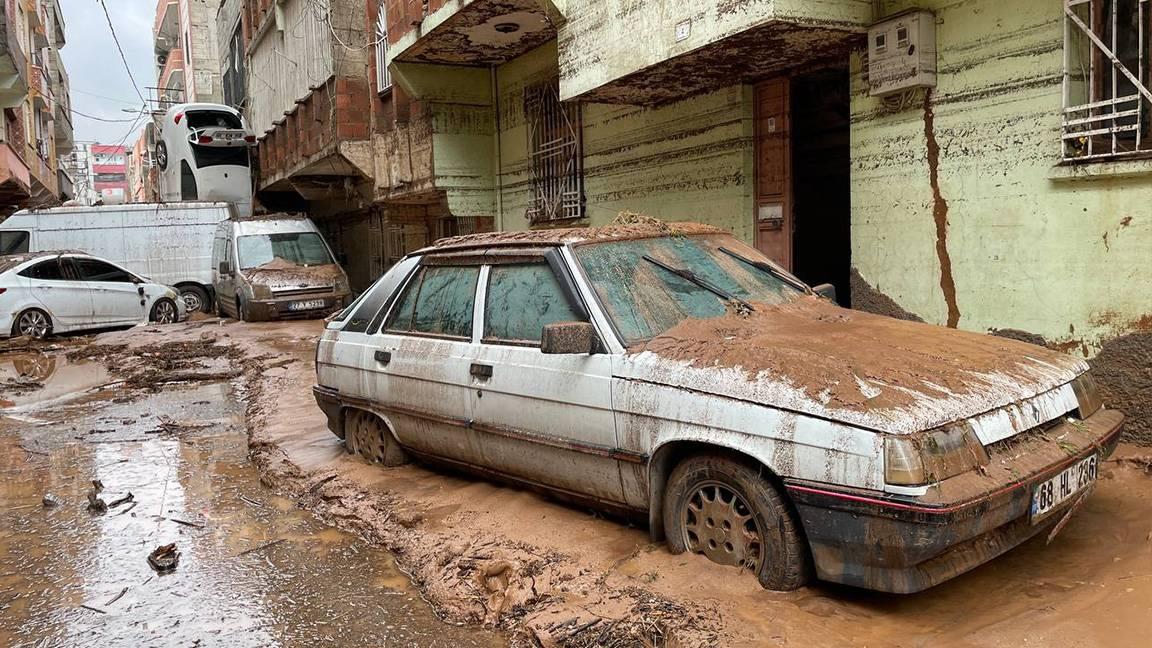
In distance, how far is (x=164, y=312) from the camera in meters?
16.8

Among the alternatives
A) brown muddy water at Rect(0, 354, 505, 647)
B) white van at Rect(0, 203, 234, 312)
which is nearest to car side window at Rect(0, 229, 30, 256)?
white van at Rect(0, 203, 234, 312)

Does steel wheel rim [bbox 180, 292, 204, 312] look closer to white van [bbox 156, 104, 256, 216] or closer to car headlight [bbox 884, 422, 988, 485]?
white van [bbox 156, 104, 256, 216]

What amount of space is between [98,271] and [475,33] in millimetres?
9025

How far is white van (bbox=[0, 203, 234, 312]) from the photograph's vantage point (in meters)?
18.5

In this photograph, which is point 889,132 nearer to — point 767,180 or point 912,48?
point 912,48

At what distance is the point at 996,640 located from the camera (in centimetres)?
297

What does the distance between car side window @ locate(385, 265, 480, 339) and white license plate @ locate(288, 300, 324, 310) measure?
1104cm

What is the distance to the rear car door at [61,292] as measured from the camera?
14773 millimetres

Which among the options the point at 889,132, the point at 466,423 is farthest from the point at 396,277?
the point at 889,132

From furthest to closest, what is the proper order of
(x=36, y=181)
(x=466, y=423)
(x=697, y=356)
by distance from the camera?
(x=36, y=181) < (x=466, y=423) < (x=697, y=356)

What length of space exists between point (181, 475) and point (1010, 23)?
264 inches

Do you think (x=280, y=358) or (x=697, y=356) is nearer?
(x=697, y=356)

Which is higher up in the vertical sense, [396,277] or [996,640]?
[396,277]

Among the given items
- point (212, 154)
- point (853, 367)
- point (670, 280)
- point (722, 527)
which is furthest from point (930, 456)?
point (212, 154)
